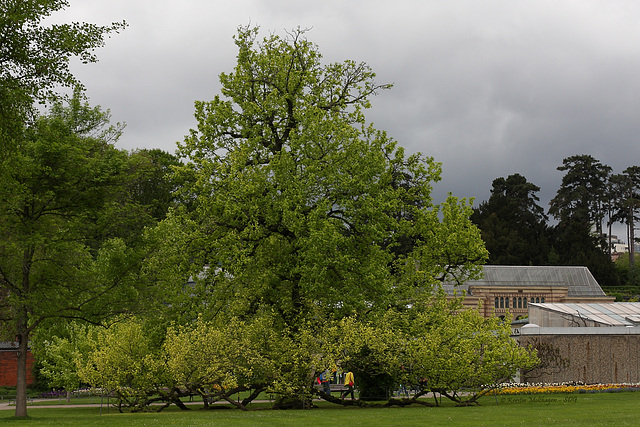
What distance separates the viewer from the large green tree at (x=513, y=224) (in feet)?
327

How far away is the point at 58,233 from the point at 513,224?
9130 centimetres

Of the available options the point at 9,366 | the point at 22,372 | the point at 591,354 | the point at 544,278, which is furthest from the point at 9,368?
the point at 544,278

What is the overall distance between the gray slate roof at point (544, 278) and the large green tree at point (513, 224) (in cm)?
1096

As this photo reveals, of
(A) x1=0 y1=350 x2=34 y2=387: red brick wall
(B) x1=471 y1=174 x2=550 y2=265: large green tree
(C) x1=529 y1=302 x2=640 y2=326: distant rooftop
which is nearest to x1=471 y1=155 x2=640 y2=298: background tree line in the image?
(B) x1=471 y1=174 x2=550 y2=265: large green tree

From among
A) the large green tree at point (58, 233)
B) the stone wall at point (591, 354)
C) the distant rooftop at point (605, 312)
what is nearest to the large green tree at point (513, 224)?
the distant rooftop at point (605, 312)

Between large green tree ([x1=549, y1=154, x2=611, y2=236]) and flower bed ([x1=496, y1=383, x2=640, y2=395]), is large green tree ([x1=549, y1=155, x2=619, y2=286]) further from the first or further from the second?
flower bed ([x1=496, y1=383, x2=640, y2=395])

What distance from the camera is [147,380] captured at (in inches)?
978

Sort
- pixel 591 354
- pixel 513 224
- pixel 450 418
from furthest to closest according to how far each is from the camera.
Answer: pixel 513 224 < pixel 591 354 < pixel 450 418

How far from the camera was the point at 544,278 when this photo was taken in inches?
3406

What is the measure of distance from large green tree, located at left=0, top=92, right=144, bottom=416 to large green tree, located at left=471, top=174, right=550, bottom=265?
258 ft

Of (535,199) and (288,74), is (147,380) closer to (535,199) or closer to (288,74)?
(288,74)

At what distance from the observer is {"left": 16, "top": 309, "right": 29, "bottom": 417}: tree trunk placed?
22906mm

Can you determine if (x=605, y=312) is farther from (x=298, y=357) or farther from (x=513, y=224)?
(x=513, y=224)

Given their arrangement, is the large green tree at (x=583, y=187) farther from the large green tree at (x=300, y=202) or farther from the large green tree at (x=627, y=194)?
the large green tree at (x=300, y=202)
